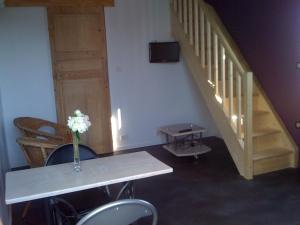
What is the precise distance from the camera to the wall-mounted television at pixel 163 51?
551 centimetres

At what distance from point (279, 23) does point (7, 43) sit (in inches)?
144

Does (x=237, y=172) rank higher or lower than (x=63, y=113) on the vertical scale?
lower

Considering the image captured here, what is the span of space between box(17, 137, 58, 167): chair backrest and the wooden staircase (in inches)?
86.1

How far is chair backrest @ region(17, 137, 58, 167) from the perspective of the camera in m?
3.25

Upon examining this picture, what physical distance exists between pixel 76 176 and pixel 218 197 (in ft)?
6.13

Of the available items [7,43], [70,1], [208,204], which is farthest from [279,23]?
[7,43]

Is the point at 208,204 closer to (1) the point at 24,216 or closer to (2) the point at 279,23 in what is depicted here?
(1) the point at 24,216

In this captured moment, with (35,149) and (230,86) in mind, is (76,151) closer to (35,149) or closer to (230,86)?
(35,149)

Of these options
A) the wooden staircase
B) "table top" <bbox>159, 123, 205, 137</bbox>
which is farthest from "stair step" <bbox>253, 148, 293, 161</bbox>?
"table top" <bbox>159, 123, 205, 137</bbox>

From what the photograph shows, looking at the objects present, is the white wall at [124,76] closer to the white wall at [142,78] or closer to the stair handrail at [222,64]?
the white wall at [142,78]

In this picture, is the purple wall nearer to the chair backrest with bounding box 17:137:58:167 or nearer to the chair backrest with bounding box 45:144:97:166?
the chair backrest with bounding box 45:144:97:166

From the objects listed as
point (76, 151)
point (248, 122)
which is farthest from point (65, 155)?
point (248, 122)

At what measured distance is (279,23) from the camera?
4367 millimetres

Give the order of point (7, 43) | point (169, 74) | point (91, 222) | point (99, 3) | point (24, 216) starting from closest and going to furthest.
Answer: point (91, 222) < point (24, 216) < point (7, 43) < point (99, 3) < point (169, 74)
